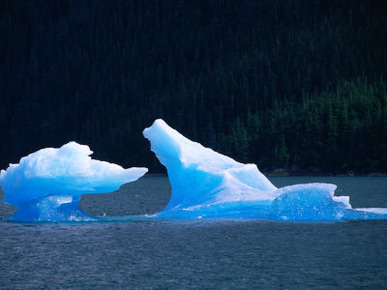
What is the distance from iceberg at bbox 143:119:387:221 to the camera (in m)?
29.1

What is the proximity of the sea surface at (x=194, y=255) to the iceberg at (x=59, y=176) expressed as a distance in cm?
176

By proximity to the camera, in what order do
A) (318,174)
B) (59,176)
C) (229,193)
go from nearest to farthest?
(59,176), (229,193), (318,174)

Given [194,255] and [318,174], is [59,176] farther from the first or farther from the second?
[318,174]

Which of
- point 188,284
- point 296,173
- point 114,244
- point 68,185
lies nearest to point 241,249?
point 114,244

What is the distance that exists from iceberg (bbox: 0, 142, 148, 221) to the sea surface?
5.78 ft

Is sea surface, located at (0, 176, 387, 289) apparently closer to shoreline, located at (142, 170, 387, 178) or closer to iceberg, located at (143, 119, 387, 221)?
iceberg, located at (143, 119, 387, 221)

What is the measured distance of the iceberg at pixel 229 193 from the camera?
29062mm

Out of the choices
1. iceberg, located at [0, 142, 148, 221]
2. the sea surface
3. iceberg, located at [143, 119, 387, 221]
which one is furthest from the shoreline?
iceberg, located at [0, 142, 148, 221]

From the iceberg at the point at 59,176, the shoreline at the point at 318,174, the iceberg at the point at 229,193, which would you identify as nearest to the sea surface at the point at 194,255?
the iceberg at the point at 229,193

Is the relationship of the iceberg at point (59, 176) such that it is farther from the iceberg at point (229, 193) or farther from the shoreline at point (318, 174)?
the shoreline at point (318, 174)

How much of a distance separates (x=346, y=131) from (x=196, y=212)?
133283mm

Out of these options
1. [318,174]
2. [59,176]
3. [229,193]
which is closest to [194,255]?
[229,193]

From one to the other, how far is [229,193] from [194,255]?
23.0ft

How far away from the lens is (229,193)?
98.8 feet
